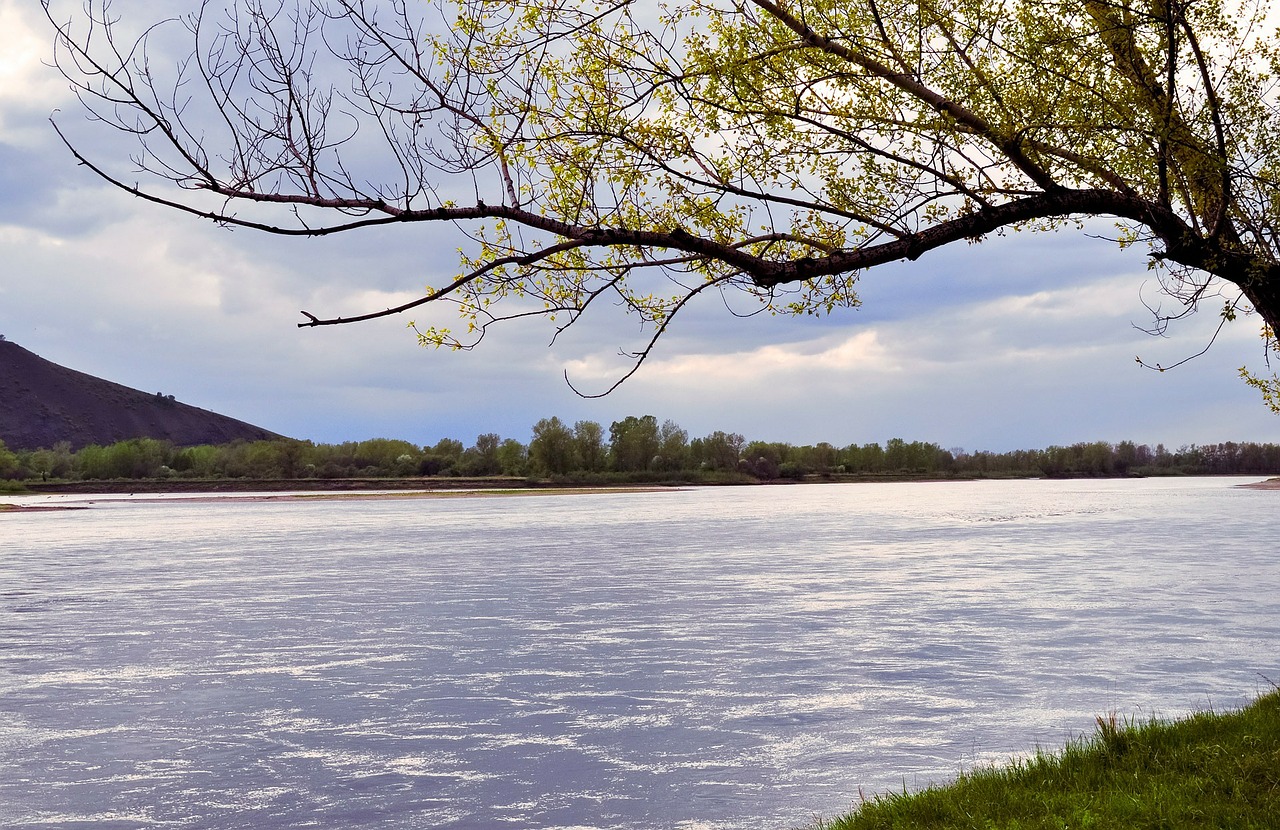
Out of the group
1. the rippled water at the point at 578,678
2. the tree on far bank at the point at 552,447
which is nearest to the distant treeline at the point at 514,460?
the tree on far bank at the point at 552,447

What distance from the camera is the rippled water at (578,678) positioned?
8.66m

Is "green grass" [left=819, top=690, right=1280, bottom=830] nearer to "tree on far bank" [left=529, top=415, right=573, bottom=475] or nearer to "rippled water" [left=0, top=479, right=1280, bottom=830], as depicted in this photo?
"rippled water" [left=0, top=479, right=1280, bottom=830]

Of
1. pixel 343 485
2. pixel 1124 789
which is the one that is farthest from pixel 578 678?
pixel 343 485

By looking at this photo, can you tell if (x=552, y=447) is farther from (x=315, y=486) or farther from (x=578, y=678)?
(x=578, y=678)

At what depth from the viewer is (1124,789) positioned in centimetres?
726

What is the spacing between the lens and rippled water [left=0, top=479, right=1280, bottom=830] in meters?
8.66

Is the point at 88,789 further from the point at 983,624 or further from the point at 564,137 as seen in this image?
the point at 983,624

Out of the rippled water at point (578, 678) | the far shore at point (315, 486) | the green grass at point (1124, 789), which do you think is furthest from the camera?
the far shore at point (315, 486)

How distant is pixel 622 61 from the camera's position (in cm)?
940

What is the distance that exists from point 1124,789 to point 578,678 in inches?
279

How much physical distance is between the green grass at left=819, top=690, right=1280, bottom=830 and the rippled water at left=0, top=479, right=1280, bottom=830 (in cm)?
100

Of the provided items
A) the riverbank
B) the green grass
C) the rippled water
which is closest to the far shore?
the riverbank

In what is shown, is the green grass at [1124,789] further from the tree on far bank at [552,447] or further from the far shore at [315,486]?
the tree on far bank at [552,447]

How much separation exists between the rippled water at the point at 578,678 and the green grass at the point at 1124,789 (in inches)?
39.3
